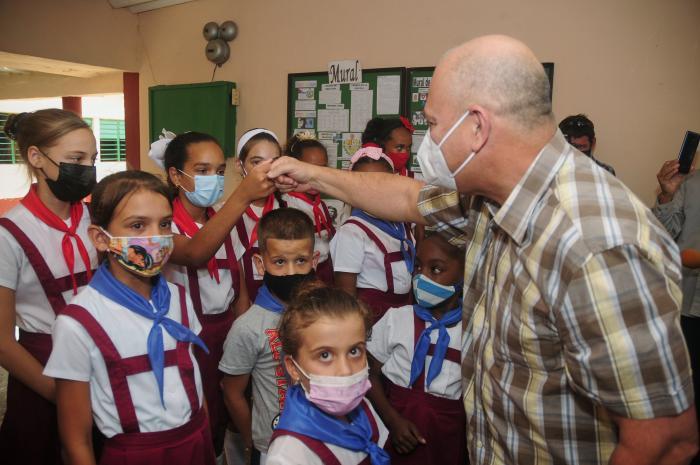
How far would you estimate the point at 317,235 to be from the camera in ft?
9.37

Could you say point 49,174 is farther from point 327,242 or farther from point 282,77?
point 282,77

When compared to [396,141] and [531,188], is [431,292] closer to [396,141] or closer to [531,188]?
[531,188]

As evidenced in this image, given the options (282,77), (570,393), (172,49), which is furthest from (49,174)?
(172,49)

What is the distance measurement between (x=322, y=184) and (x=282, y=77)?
3080mm

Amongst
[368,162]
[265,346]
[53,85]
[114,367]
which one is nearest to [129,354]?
[114,367]

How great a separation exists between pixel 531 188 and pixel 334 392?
2.49ft

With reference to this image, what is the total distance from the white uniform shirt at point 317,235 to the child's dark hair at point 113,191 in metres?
1.12

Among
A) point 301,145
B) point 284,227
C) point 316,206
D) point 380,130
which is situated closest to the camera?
point 284,227

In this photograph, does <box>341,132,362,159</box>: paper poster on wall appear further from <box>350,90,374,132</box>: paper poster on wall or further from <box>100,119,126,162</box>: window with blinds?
<box>100,119,126,162</box>: window with blinds

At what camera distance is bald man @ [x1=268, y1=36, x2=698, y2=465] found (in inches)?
36.3

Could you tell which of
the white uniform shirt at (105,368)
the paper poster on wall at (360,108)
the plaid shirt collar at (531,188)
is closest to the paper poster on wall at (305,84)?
the paper poster on wall at (360,108)

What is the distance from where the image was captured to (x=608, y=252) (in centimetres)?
93

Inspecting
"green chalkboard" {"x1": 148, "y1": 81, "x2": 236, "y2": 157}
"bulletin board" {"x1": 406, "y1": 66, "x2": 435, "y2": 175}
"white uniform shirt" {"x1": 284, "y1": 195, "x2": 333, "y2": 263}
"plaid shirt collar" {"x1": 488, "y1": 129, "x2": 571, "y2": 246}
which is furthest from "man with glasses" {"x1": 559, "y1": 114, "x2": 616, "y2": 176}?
"green chalkboard" {"x1": 148, "y1": 81, "x2": 236, "y2": 157}

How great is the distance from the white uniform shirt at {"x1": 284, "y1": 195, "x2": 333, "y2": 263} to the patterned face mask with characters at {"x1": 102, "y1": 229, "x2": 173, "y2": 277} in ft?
3.80
